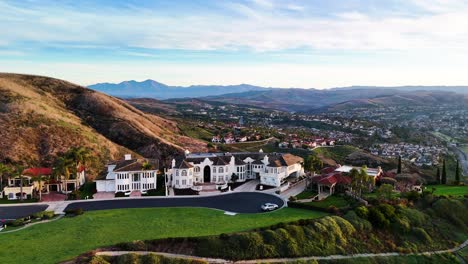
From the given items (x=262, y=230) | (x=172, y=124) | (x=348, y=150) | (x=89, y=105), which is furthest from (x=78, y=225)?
(x=348, y=150)

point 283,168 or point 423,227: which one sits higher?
point 283,168

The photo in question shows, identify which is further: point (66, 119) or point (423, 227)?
point (66, 119)

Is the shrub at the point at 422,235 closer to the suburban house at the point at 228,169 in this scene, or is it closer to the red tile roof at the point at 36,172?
the suburban house at the point at 228,169

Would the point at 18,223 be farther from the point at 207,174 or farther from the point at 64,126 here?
the point at 64,126

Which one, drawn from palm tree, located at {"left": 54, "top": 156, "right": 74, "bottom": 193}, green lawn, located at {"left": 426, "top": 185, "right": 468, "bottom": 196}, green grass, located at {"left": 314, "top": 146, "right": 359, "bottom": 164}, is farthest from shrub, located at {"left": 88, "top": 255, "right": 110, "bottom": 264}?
green grass, located at {"left": 314, "top": 146, "right": 359, "bottom": 164}

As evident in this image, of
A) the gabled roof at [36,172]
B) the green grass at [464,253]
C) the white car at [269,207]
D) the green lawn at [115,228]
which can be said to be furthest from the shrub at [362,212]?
the gabled roof at [36,172]

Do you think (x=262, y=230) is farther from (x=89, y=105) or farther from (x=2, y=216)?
(x=89, y=105)

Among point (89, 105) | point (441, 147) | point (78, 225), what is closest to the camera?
point (78, 225)
